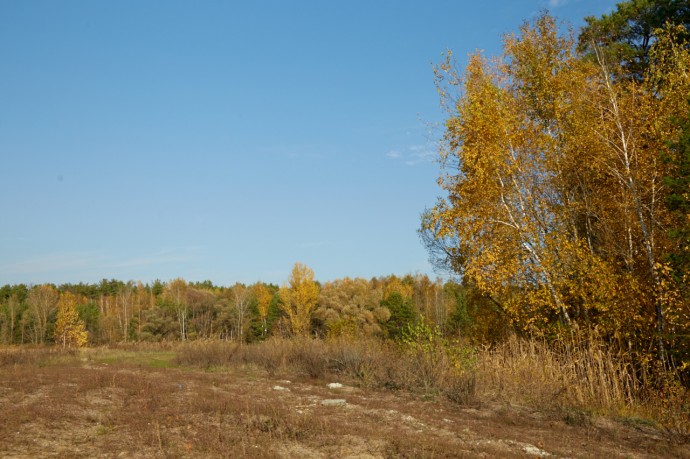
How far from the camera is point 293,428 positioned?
7.45m

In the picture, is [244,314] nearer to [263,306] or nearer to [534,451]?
[263,306]

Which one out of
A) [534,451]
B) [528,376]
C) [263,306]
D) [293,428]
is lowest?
[534,451]

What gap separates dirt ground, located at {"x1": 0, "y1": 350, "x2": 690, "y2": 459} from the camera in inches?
258

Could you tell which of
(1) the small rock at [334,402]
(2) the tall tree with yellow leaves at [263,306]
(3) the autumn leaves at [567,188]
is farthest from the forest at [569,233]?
(2) the tall tree with yellow leaves at [263,306]

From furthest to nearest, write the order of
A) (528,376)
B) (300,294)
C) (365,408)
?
(300,294)
(528,376)
(365,408)

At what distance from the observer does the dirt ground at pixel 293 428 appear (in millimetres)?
6562

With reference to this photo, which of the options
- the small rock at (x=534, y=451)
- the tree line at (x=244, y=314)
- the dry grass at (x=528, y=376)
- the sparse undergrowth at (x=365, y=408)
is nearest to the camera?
the small rock at (x=534, y=451)

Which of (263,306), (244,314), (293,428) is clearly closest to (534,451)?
(293,428)

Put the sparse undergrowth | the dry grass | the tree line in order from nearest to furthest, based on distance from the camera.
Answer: the sparse undergrowth
the dry grass
the tree line

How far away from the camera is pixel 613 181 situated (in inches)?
528

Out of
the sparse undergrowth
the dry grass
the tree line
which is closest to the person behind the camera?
the sparse undergrowth

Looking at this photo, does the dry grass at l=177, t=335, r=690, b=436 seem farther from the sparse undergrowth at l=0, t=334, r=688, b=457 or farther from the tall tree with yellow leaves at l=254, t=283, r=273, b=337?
the tall tree with yellow leaves at l=254, t=283, r=273, b=337

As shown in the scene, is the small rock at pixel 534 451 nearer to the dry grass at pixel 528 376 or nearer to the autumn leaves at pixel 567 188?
the dry grass at pixel 528 376

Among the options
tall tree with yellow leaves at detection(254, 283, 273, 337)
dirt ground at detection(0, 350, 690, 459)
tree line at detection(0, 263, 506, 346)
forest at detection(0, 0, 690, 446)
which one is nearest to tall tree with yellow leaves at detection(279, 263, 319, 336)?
tree line at detection(0, 263, 506, 346)
